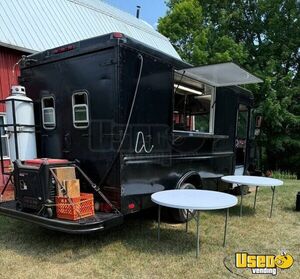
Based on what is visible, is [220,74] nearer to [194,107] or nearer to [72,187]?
[194,107]

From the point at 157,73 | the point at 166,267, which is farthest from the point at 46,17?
the point at 166,267

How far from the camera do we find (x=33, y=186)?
378cm

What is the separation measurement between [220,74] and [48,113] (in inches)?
113

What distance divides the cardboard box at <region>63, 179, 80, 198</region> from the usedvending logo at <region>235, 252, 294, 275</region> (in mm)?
2112

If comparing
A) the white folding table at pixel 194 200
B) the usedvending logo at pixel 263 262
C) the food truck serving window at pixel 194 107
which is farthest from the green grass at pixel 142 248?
the food truck serving window at pixel 194 107

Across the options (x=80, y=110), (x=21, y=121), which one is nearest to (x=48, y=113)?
(x=21, y=121)

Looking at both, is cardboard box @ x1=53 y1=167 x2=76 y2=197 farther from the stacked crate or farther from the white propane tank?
the white propane tank

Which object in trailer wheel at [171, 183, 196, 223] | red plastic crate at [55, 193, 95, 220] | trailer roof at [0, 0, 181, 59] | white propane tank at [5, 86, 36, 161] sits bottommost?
trailer wheel at [171, 183, 196, 223]

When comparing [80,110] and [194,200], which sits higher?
[80,110]

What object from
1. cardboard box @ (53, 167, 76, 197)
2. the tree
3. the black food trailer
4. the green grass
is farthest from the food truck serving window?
the tree

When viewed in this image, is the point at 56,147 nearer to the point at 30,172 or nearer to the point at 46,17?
the point at 30,172

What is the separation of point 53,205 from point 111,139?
106 centimetres

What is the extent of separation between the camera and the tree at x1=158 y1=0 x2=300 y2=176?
621 inches

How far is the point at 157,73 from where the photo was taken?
14.2ft
